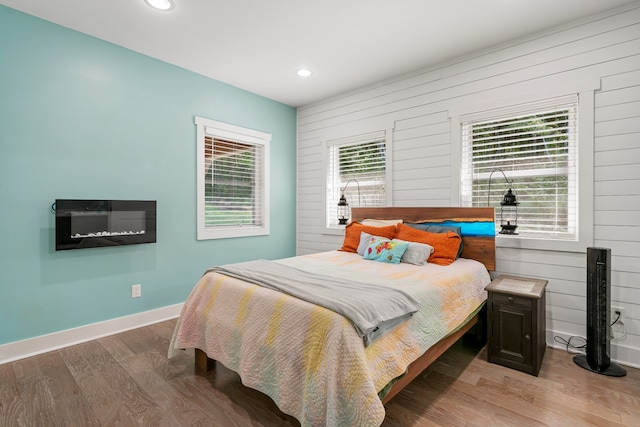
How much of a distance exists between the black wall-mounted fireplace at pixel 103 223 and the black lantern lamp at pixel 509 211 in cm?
343

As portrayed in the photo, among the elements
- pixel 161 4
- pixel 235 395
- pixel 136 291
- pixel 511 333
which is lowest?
pixel 235 395

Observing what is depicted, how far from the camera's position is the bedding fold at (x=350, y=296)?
1.59m

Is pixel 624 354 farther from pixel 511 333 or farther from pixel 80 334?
pixel 80 334

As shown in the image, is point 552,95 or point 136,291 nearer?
point 552,95

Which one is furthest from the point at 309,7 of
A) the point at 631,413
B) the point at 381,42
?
A: the point at 631,413

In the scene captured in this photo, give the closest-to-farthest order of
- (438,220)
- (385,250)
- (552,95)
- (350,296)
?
(350,296)
(552,95)
(385,250)
(438,220)

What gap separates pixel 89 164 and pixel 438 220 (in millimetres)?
3414

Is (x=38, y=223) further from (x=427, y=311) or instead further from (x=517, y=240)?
(x=517, y=240)

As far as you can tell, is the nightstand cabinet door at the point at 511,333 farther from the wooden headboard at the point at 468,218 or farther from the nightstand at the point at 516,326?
the wooden headboard at the point at 468,218

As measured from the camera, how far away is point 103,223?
300cm

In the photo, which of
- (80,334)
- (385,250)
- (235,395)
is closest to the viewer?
(235,395)

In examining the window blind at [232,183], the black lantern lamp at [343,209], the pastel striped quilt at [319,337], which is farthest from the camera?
the black lantern lamp at [343,209]

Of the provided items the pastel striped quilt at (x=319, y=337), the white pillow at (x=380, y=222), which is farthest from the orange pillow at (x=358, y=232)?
the pastel striped quilt at (x=319, y=337)

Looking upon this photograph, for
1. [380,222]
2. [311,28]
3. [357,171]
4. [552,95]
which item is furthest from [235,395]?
[552,95]
